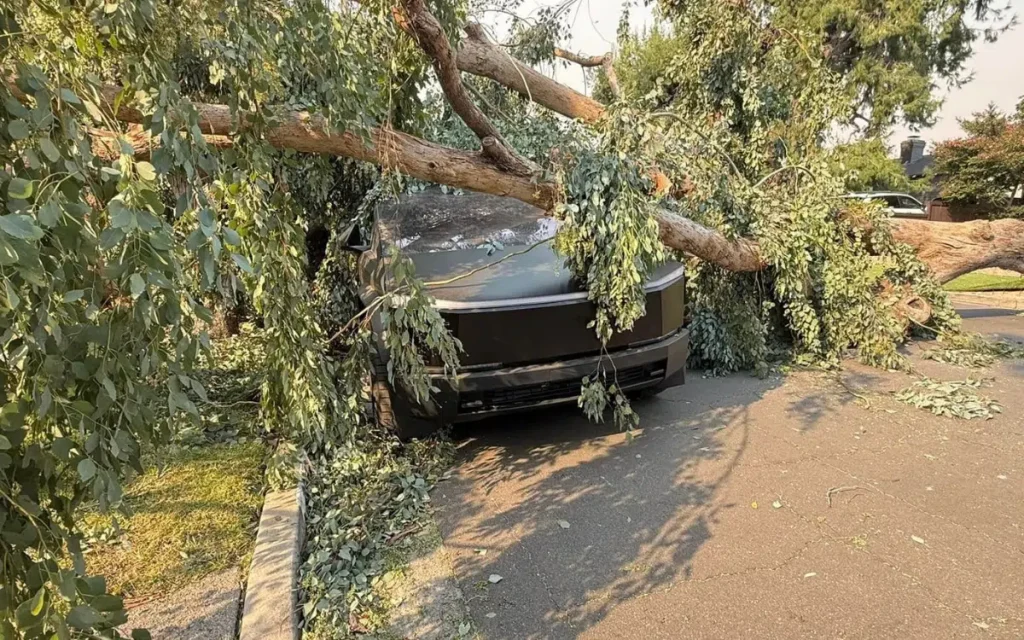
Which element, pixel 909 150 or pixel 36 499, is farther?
pixel 909 150

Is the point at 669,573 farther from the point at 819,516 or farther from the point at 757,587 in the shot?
the point at 819,516

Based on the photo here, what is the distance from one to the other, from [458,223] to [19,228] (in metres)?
3.66

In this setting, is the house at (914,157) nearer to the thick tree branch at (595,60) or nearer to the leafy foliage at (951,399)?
the thick tree branch at (595,60)

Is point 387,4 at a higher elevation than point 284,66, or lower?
higher

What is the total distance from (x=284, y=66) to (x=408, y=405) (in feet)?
6.30

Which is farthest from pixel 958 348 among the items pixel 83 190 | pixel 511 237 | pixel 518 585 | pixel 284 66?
pixel 83 190

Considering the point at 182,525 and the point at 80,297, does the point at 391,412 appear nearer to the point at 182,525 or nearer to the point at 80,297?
the point at 182,525

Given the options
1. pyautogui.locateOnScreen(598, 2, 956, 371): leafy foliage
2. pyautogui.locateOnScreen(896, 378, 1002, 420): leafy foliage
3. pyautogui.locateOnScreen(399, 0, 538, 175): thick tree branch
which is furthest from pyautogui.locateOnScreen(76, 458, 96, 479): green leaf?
pyautogui.locateOnScreen(896, 378, 1002, 420): leafy foliage

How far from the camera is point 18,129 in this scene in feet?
3.51

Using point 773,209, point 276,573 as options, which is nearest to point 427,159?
point 276,573

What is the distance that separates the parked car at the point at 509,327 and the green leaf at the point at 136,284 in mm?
2129

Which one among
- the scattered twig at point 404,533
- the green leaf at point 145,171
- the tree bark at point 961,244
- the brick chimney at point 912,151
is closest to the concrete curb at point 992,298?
the tree bark at point 961,244

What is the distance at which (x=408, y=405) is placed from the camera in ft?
11.1

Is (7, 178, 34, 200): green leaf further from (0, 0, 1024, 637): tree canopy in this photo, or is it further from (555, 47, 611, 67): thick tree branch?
(555, 47, 611, 67): thick tree branch
